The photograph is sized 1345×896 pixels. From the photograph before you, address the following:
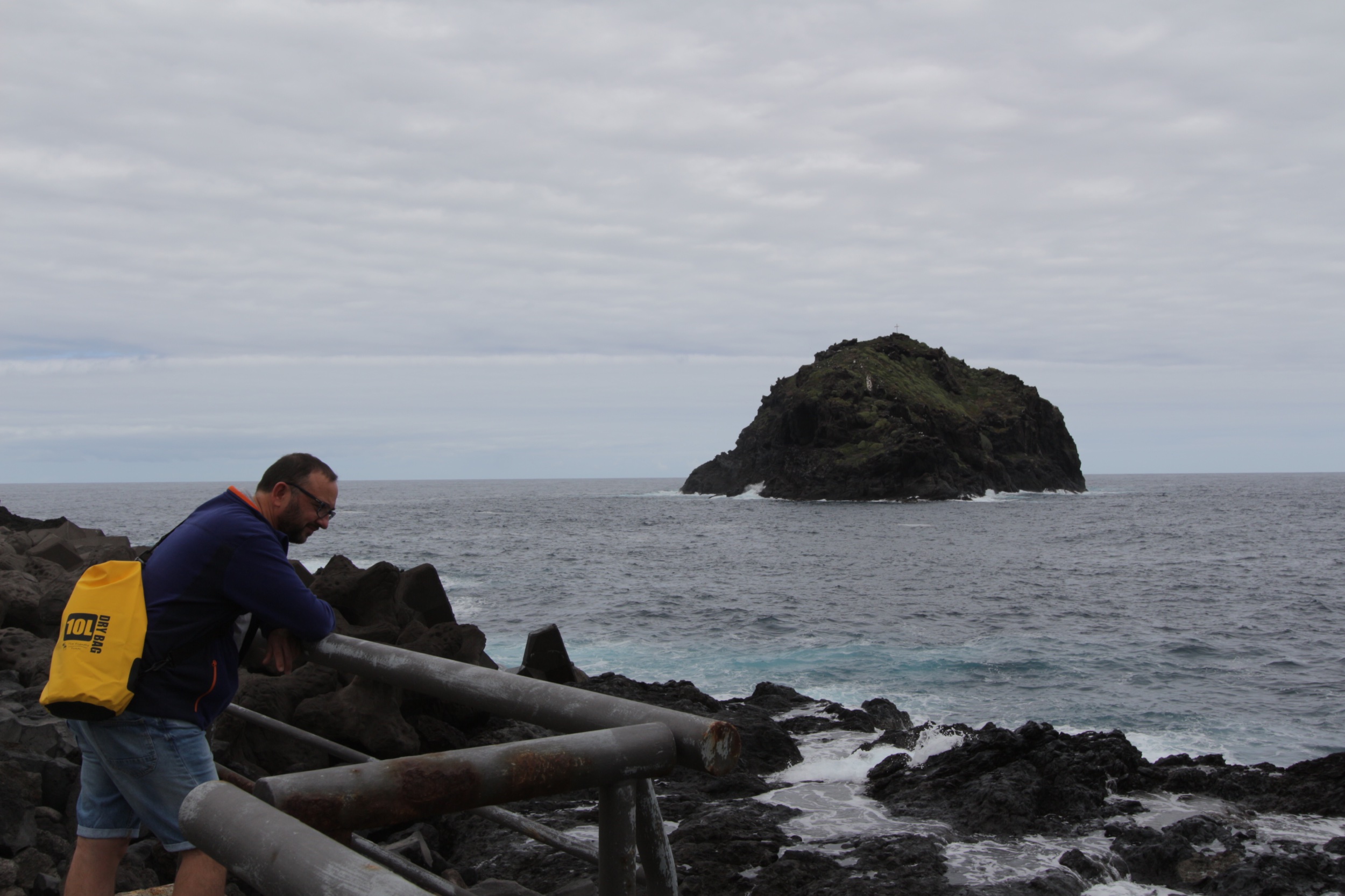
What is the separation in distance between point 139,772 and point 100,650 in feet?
1.56

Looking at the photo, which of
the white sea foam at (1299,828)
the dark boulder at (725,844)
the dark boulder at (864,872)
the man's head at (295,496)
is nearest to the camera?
the man's head at (295,496)

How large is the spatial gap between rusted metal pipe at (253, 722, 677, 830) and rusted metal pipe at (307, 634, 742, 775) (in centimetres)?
10

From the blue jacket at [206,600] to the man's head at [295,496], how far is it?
16 cm

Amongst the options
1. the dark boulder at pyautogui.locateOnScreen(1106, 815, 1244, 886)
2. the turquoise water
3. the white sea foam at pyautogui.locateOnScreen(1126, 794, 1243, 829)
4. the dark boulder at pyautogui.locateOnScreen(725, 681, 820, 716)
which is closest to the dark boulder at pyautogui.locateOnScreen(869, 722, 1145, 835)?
the white sea foam at pyautogui.locateOnScreen(1126, 794, 1243, 829)

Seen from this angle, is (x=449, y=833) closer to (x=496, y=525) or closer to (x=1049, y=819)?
(x=1049, y=819)

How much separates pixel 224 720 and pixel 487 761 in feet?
20.4

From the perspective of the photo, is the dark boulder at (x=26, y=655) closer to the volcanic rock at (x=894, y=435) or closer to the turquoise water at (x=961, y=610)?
the turquoise water at (x=961, y=610)

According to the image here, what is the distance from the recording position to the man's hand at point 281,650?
11.4 feet

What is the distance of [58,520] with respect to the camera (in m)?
28.6

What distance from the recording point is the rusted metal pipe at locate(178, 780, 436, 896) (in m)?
1.44

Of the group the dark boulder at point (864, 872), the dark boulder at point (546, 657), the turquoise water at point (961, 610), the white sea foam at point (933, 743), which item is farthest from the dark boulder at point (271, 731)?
the turquoise water at point (961, 610)

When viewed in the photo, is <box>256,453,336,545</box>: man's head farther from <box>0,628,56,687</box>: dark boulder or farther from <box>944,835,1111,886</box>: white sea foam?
<box>944,835,1111,886</box>: white sea foam

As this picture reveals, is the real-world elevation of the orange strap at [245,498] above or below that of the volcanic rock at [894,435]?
below

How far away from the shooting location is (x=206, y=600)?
3.31 metres
